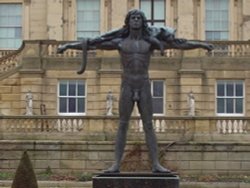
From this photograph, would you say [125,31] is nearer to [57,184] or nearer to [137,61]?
[137,61]

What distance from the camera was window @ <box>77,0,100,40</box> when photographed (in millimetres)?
39531

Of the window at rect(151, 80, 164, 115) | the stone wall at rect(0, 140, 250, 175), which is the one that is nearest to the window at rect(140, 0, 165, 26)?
the window at rect(151, 80, 164, 115)

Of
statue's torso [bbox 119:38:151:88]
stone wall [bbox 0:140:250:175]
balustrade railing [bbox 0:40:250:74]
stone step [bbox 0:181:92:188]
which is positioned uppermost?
balustrade railing [bbox 0:40:250:74]

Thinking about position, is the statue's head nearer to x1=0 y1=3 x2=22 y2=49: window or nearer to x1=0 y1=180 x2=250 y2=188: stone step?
x1=0 y1=180 x2=250 y2=188: stone step

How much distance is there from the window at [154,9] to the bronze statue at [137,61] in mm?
27042

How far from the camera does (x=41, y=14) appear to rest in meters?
39.6

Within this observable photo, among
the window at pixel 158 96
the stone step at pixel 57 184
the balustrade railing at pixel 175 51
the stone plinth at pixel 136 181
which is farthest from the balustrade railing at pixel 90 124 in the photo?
the stone plinth at pixel 136 181

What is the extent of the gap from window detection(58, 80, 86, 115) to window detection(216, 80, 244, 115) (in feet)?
22.9

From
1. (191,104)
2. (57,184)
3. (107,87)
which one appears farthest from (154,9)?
(57,184)

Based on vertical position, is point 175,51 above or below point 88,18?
below

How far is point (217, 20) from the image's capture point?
39375 mm

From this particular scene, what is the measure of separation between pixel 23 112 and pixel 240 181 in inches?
516

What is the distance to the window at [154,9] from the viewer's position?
3966 centimetres

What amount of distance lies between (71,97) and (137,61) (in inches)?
930
